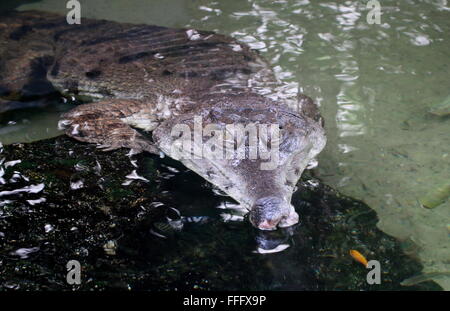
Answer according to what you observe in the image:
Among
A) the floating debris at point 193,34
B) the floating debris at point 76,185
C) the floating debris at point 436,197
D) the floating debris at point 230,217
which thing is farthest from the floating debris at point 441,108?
the floating debris at point 76,185

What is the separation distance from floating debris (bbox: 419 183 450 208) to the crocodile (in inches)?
33.7

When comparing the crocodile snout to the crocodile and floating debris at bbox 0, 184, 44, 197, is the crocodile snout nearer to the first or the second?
the crocodile

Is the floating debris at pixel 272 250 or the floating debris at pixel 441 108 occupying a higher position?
the floating debris at pixel 441 108

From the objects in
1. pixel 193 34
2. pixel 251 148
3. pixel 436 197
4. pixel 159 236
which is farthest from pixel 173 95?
pixel 436 197

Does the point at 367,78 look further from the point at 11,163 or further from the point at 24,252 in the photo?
the point at 24,252

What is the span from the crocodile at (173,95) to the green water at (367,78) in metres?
0.32

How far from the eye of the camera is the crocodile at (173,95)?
3215 mm

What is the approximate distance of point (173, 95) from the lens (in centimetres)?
463

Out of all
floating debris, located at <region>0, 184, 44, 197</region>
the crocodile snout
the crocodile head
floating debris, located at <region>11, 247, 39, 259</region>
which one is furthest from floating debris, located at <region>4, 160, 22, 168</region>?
the crocodile snout

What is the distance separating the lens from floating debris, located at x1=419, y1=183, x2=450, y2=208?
10.6 ft

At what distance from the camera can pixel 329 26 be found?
604 centimetres

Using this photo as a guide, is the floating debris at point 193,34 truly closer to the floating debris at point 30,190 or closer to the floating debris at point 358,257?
the floating debris at point 30,190

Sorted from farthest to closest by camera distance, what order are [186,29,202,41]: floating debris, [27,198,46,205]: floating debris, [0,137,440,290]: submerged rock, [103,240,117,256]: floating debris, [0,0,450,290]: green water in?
[186,29,202,41]: floating debris < [0,0,450,290]: green water < [27,198,46,205]: floating debris < [103,240,117,256]: floating debris < [0,137,440,290]: submerged rock
